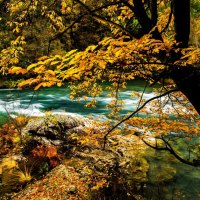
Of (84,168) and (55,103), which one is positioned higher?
(55,103)

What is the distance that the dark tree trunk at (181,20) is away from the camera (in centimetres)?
200

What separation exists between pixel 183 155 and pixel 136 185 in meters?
2.32

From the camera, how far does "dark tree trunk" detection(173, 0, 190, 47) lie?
78.7 inches

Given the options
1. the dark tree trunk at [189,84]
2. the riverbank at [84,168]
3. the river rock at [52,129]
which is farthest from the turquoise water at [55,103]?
the dark tree trunk at [189,84]

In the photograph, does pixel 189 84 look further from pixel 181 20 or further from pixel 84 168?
pixel 84 168

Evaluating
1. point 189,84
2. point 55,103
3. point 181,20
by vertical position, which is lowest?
point 55,103

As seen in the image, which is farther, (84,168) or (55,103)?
(55,103)

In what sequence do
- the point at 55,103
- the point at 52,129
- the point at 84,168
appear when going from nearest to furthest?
the point at 84,168, the point at 52,129, the point at 55,103

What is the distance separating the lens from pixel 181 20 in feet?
6.81

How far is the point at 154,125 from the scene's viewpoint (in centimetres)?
550

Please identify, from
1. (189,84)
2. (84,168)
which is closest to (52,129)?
(84,168)

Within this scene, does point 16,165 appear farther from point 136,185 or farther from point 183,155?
point 183,155

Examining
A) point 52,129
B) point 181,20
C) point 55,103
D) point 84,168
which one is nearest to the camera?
point 181,20

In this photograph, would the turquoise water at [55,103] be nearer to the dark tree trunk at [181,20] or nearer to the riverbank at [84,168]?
the riverbank at [84,168]
